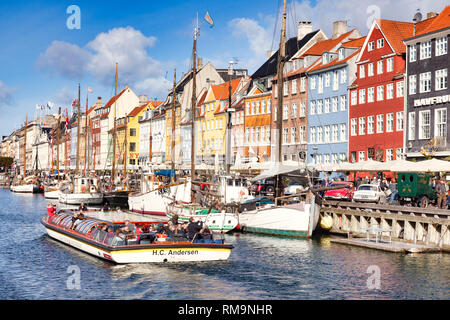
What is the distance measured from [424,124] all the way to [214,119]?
47.5 metres

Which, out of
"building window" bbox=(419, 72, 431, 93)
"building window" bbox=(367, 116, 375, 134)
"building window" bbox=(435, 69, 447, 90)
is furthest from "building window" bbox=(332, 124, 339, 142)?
"building window" bbox=(435, 69, 447, 90)

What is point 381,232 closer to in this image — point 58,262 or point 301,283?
point 301,283

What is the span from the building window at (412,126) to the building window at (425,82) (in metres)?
2.35

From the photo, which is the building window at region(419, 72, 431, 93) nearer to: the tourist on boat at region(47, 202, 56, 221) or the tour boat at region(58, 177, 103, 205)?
the tourist on boat at region(47, 202, 56, 221)

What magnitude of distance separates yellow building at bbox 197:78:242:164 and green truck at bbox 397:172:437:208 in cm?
5307

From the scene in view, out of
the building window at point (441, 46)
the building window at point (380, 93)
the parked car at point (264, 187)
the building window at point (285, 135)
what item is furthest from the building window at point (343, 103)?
the building window at point (441, 46)

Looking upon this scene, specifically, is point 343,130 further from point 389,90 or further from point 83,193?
point 83,193

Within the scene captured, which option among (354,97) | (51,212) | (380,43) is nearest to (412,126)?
(380,43)

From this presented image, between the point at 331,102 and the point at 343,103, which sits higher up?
the point at 331,102

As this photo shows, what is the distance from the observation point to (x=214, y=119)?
10238cm

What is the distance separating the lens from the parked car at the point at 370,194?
4694 centimetres

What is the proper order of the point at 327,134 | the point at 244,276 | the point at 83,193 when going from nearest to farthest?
the point at 244,276 → the point at 327,134 → the point at 83,193
